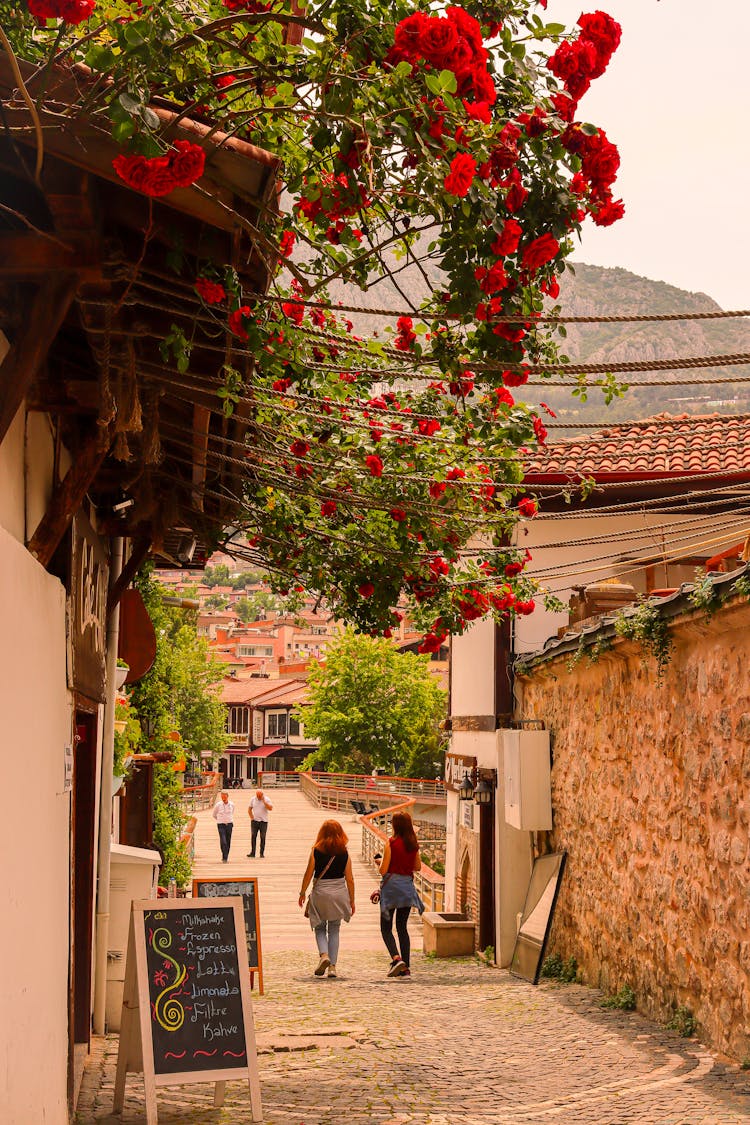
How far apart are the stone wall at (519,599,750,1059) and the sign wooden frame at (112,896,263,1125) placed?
8.32 ft

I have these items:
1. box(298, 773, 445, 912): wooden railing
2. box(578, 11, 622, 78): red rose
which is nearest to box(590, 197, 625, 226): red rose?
box(578, 11, 622, 78): red rose

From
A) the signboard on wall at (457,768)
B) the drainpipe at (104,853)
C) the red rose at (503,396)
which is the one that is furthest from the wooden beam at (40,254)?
the signboard on wall at (457,768)

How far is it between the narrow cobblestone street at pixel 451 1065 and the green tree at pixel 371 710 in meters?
45.1

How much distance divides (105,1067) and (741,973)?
3445 mm

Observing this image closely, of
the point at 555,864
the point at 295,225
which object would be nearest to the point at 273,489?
the point at 295,225

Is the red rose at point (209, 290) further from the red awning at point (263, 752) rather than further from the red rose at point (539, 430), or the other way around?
the red awning at point (263, 752)

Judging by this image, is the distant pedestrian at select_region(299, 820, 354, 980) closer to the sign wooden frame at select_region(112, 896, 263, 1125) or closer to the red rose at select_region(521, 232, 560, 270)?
the sign wooden frame at select_region(112, 896, 263, 1125)

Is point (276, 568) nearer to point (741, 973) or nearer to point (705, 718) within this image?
point (705, 718)

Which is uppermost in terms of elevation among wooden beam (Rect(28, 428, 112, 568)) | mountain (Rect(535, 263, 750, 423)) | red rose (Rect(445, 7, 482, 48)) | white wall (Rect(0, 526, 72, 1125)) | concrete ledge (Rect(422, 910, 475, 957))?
mountain (Rect(535, 263, 750, 423))

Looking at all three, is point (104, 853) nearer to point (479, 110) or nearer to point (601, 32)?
point (479, 110)

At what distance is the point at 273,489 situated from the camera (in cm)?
745

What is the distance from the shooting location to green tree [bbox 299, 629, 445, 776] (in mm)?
55906

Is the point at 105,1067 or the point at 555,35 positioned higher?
the point at 555,35

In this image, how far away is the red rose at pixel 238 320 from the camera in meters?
3.77
